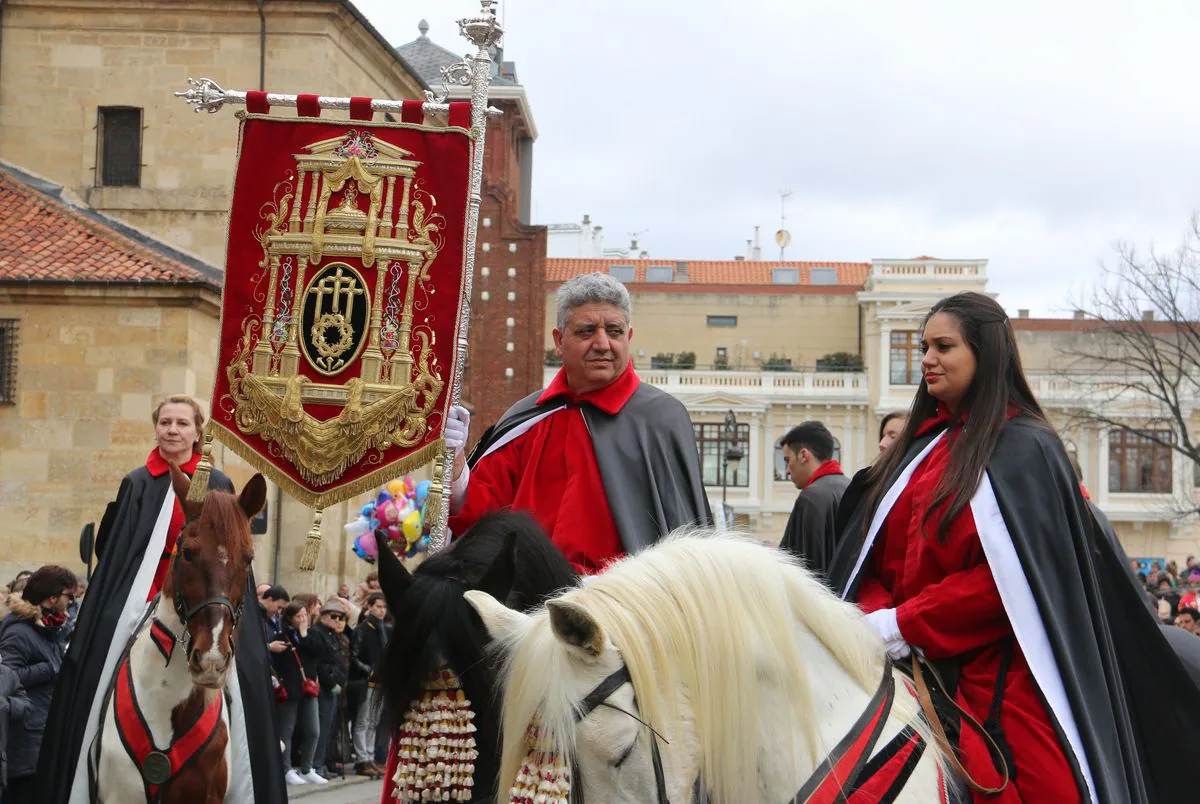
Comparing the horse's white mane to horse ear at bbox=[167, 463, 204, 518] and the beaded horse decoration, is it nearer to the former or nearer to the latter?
the beaded horse decoration

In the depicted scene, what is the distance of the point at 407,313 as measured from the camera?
19.8ft

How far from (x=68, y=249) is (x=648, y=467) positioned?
2005 centimetres

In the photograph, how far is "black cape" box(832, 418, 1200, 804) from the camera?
4.16m

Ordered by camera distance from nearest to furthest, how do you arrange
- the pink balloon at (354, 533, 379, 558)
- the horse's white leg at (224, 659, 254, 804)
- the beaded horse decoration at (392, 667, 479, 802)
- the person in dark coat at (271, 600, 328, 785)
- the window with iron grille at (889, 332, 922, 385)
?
the beaded horse decoration at (392, 667, 479, 802), the horse's white leg at (224, 659, 254, 804), the person in dark coat at (271, 600, 328, 785), the pink balloon at (354, 533, 379, 558), the window with iron grille at (889, 332, 922, 385)

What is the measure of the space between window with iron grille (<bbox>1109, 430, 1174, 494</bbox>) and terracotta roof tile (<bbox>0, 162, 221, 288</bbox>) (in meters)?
52.1

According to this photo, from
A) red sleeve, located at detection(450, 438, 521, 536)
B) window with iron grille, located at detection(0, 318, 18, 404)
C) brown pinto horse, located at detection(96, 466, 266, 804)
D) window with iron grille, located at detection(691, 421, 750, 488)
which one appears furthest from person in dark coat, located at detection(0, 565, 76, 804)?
window with iron grille, located at detection(691, 421, 750, 488)

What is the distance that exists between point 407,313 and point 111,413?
60.0 feet

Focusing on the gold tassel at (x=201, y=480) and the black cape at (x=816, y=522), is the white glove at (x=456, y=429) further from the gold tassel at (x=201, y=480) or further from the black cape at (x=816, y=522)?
the black cape at (x=816, y=522)

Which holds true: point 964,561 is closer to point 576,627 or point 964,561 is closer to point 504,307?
point 576,627

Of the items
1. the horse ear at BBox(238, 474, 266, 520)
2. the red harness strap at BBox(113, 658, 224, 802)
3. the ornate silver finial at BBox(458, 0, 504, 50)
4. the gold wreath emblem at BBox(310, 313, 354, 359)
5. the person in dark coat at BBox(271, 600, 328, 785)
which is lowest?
the person in dark coat at BBox(271, 600, 328, 785)

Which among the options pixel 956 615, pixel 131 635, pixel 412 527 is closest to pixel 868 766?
pixel 956 615

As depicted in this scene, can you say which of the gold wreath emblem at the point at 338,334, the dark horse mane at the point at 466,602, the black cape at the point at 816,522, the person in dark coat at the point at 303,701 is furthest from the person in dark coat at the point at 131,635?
the person in dark coat at the point at 303,701

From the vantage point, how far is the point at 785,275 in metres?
Result: 84.1

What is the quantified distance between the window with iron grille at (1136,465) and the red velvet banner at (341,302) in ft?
217
